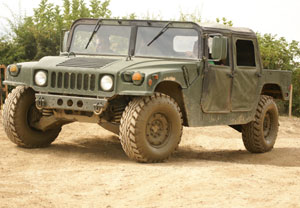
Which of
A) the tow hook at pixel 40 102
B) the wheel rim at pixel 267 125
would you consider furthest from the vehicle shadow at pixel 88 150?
the wheel rim at pixel 267 125

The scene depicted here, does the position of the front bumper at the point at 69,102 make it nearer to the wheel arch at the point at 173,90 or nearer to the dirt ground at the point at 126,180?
the dirt ground at the point at 126,180

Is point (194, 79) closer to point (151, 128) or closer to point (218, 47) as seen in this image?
point (218, 47)

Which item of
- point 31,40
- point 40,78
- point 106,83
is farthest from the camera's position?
point 31,40

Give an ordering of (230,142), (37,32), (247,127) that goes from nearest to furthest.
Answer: (247,127)
(230,142)
(37,32)

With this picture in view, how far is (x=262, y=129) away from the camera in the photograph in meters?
10.4

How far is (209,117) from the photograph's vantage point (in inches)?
346

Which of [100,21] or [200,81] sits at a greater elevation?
[100,21]

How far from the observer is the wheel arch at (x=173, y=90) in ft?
26.9

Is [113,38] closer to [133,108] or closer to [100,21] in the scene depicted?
[100,21]

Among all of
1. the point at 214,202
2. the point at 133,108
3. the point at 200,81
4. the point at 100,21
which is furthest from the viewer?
the point at 100,21

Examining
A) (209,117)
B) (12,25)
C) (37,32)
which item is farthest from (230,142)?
(12,25)

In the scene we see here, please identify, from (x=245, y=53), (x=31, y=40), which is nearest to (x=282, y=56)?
(x=31, y=40)

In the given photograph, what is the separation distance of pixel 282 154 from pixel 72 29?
424cm

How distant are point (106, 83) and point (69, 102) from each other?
64cm
